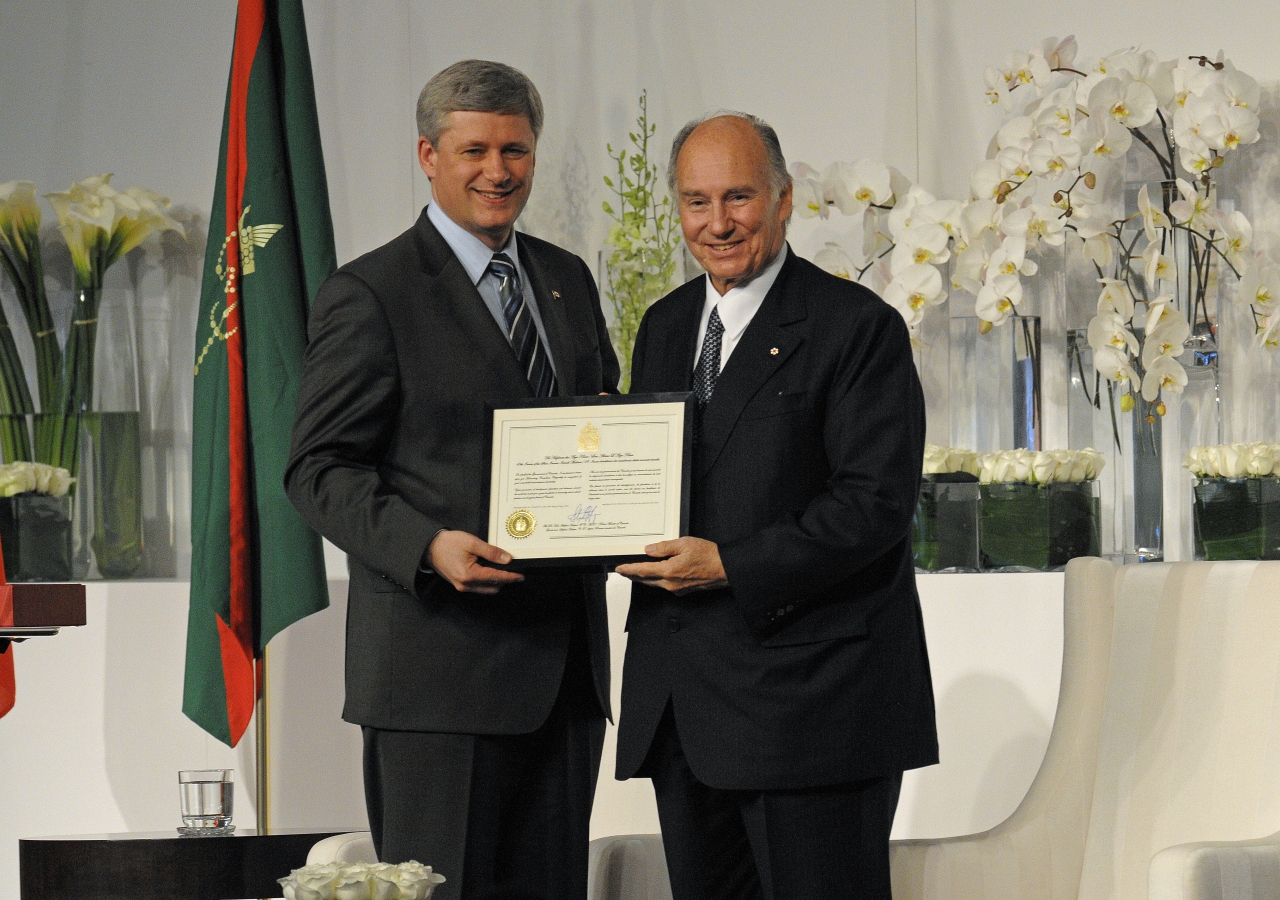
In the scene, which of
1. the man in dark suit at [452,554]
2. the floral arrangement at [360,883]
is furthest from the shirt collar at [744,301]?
the floral arrangement at [360,883]

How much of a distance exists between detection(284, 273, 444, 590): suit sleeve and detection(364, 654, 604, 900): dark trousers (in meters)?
0.24

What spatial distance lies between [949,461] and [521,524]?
126 cm

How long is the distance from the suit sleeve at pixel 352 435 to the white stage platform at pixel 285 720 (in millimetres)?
885

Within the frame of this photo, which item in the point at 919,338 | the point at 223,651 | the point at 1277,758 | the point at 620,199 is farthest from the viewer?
the point at 620,199

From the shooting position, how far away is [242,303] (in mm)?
2867

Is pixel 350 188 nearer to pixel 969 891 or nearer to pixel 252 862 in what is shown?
pixel 252 862

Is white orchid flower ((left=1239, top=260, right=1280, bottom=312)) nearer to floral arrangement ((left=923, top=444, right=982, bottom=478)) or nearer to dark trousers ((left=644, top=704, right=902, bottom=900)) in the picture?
floral arrangement ((left=923, top=444, right=982, bottom=478))

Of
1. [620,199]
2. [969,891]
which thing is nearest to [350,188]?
[620,199]

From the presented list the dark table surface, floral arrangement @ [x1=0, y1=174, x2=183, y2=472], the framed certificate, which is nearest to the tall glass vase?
floral arrangement @ [x1=0, y1=174, x2=183, y2=472]

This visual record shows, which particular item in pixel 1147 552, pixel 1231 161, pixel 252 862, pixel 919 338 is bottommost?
pixel 252 862

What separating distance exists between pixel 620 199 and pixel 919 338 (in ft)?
2.59

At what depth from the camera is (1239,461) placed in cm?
265

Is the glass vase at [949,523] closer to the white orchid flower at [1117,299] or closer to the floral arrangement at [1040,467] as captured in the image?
the floral arrangement at [1040,467]

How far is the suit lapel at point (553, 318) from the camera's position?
203cm
